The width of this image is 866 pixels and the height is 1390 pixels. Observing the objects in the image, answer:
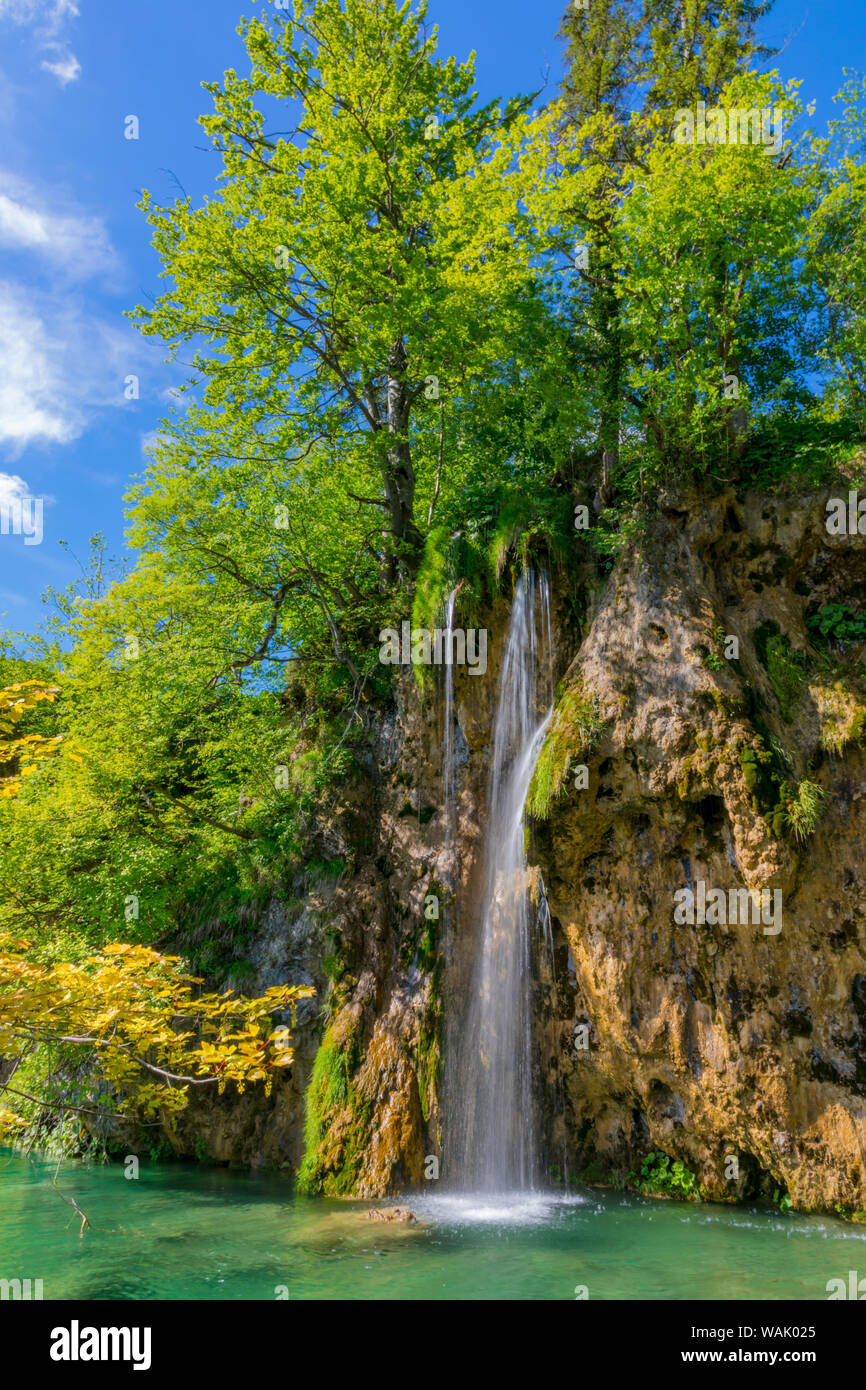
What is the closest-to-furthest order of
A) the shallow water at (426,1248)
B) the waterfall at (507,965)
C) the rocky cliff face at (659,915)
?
the shallow water at (426,1248)
the rocky cliff face at (659,915)
the waterfall at (507,965)

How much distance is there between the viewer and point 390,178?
14648 mm

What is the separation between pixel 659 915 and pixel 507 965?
2362mm

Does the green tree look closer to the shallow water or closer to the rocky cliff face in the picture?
the rocky cliff face

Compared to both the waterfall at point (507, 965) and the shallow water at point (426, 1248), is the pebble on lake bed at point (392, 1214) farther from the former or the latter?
the waterfall at point (507, 965)

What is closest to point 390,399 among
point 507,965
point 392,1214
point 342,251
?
point 342,251

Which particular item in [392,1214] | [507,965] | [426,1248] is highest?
[507,965]

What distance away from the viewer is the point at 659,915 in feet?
32.6

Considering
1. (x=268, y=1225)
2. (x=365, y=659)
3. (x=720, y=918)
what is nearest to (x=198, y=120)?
(x=365, y=659)

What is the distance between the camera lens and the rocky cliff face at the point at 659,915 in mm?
9055

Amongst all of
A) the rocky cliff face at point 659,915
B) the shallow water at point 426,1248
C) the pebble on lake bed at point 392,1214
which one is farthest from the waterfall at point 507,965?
the pebble on lake bed at point 392,1214

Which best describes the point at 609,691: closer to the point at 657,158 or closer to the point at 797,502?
the point at 797,502

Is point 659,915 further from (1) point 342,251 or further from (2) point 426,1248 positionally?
(1) point 342,251

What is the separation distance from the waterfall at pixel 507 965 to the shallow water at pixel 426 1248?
0.58 metres

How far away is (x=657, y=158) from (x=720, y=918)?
990cm
